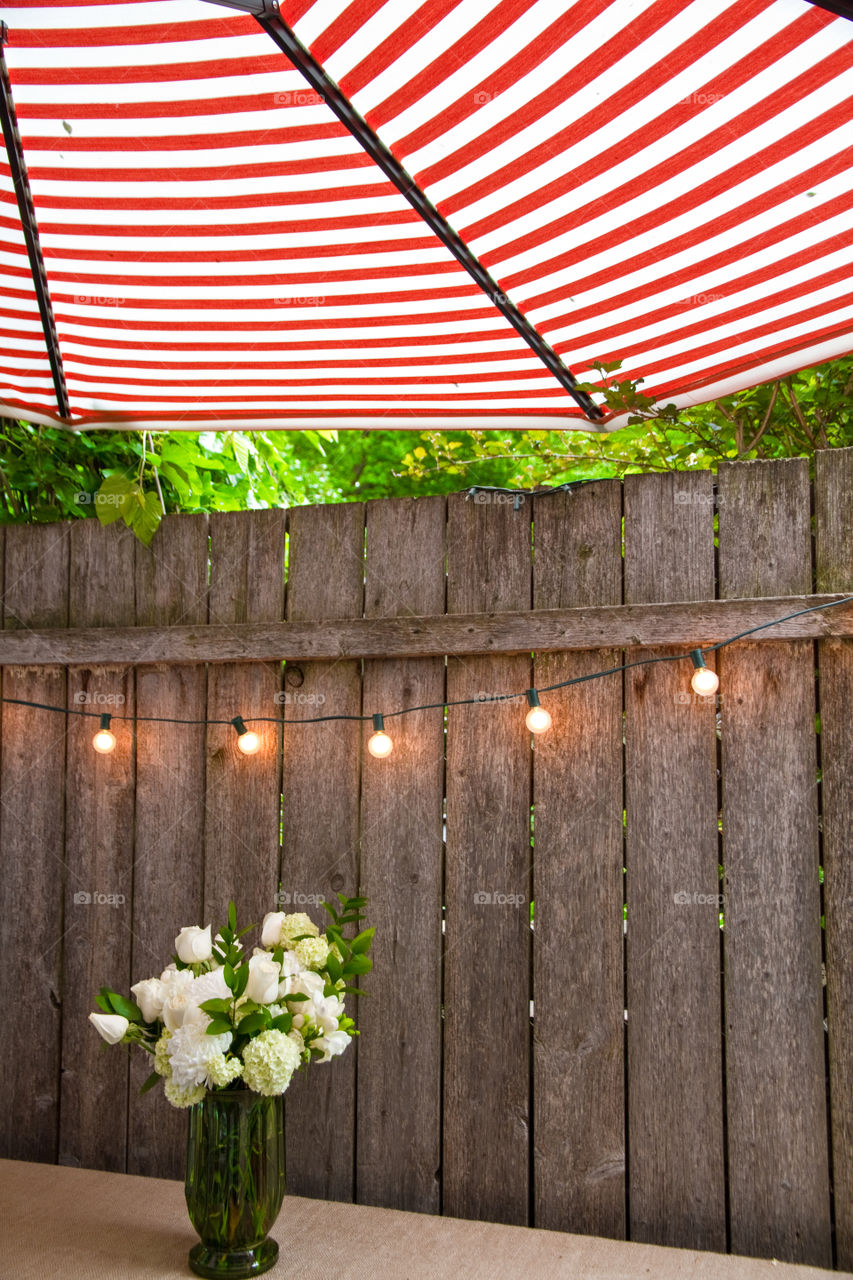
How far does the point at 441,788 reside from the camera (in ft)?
6.64

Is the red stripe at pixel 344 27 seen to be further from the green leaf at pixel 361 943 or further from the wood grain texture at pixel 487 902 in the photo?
the green leaf at pixel 361 943

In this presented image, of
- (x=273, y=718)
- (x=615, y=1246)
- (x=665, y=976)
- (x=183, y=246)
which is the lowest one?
(x=615, y=1246)

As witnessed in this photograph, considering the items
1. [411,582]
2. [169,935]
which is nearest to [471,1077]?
[169,935]

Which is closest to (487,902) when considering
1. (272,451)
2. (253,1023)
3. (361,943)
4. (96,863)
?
(361,943)

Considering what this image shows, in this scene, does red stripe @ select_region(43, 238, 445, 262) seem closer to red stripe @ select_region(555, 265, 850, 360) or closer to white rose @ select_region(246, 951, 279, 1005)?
red stripe @ select_region(555, 265, 850, 360)

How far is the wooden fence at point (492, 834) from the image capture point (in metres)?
1.78

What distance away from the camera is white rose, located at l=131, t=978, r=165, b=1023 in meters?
1.62

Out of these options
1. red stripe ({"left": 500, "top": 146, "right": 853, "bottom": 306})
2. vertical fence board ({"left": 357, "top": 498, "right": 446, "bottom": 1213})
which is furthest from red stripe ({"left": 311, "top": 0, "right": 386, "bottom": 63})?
vertical fence board ({"left": 357, "top": 498, "right": 446, "bottom": 1213})

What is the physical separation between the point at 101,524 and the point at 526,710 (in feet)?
3.79

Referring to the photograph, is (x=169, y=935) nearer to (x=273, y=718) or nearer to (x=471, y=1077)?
(x=273, y=718)

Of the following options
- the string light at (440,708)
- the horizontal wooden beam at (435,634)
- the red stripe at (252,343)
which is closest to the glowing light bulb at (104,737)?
the string light at (440,708)

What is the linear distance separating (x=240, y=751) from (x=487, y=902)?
2.15 ft

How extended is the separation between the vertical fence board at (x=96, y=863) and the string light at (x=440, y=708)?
0.06 m

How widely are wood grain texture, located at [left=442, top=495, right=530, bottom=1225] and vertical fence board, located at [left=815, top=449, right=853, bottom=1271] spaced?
568 mm
